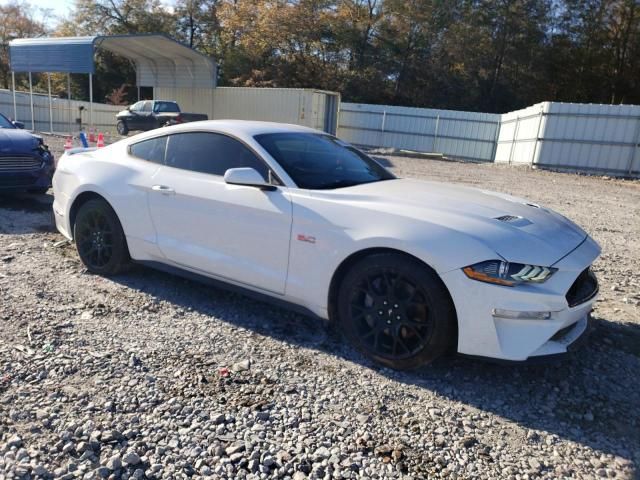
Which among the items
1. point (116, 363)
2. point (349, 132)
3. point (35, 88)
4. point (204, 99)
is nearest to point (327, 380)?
point (116, 363)

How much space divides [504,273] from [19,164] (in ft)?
23.5

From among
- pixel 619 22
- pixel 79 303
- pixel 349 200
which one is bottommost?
pixel 79 303

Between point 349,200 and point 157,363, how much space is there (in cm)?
163

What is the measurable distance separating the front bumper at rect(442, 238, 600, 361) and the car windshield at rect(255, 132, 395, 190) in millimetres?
1300

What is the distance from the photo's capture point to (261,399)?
295cm

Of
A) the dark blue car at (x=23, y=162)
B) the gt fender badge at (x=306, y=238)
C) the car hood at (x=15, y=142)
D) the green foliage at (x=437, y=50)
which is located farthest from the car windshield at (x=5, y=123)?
the green foliage at (x=437, y=50)

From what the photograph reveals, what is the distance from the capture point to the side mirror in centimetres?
359

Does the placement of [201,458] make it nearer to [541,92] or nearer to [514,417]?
[514,417]

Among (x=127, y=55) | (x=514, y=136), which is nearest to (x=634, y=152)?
(x=514, y=136)

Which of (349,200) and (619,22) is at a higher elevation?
(619,22)

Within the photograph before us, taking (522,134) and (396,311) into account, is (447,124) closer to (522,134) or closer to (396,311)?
(522,134)

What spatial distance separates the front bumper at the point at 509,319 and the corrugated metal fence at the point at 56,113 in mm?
26293

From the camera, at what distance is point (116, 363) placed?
3256 mm

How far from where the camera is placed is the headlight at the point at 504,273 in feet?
9.53
